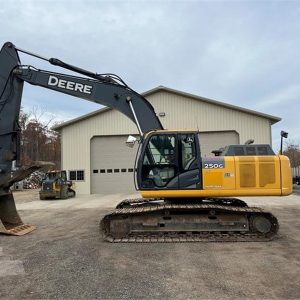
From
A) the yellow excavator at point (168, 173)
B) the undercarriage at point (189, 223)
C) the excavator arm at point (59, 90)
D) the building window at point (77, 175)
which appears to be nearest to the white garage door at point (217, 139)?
the building window at point (77, 175)

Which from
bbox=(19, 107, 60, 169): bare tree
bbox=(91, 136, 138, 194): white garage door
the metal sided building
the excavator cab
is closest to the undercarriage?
the excavator cab

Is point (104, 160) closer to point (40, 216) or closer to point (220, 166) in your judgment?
point (40, 216)

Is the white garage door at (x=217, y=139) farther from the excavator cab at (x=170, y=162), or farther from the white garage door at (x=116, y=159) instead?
the excavator cab at (x=170, y=162)

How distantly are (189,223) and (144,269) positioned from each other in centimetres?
306

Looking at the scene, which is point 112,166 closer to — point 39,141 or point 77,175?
point 77,175

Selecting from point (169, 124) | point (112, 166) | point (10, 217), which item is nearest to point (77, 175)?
point (112, 166)

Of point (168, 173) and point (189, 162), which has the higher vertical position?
point (189, 162)

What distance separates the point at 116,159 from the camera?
29609 mm

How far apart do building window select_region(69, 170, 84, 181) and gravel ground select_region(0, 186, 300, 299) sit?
746 inches

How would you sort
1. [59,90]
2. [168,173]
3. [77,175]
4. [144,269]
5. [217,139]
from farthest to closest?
[77,175] < [217,139] < [59,90] < [168,173] < [144,269]

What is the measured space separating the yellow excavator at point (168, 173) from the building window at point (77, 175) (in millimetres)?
18372

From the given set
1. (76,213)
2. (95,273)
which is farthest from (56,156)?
(95,273)

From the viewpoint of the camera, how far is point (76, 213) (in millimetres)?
16609

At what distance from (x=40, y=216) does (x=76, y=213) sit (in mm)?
1425
